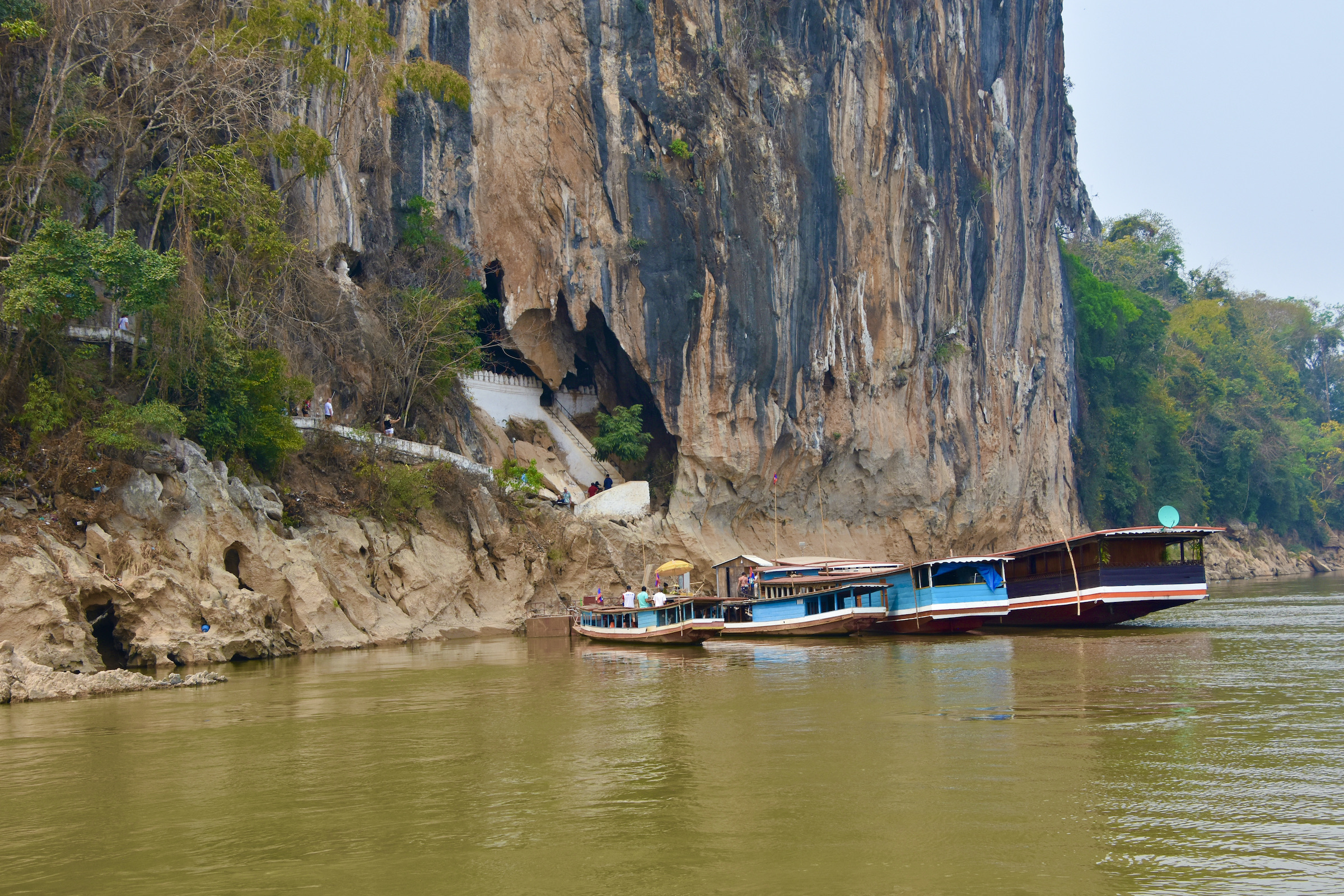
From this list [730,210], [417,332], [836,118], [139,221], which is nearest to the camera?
[139,221]

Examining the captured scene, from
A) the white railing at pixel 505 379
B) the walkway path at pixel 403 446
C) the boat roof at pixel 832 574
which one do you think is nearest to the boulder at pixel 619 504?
the walkway path at pixel 403 446

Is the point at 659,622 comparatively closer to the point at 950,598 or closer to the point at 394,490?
the point at 950,598

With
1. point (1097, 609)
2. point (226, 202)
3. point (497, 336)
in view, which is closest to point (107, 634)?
point (226, 202)

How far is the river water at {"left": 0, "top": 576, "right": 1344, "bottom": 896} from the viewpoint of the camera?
20.6 ft

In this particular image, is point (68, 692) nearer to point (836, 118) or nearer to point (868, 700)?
point (868, 700)

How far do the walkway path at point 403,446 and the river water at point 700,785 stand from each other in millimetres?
9819

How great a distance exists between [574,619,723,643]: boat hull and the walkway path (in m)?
5.78

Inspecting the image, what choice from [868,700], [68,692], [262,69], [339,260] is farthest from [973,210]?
[68,692]

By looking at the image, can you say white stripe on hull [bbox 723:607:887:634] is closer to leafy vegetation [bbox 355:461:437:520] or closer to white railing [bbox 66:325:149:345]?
leafy vegetation [bbox 355:461:437:520]

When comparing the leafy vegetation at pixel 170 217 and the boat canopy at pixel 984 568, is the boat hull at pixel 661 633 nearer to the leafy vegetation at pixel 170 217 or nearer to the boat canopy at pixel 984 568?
the boat canopy at pixel 984 568

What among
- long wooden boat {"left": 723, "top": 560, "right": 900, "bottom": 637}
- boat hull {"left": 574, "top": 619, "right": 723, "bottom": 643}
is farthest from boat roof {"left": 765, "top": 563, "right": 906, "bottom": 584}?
boat hull {"left": 574, "top": 619, "right": 723, "bottom": 643}

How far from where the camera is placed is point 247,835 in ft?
24.0

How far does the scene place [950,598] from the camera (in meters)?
23.3

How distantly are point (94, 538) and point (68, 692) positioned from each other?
144 inches
